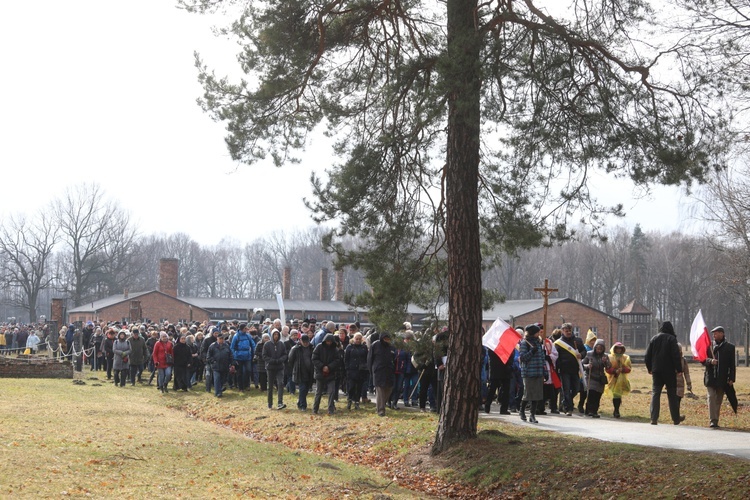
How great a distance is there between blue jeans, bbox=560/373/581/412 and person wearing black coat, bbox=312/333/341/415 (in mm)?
5234

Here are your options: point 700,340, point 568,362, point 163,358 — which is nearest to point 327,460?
point 568,362

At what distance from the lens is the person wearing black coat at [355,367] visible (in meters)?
20.2

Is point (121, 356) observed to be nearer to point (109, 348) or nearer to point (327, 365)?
point (109, 348)

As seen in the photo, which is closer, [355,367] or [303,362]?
[355,367]

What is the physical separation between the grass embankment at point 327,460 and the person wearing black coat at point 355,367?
0.78 metres

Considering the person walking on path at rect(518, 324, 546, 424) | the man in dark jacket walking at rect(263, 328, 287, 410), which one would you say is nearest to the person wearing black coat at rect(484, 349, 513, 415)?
the person walking on path at rect(518, 324, 546, 424)

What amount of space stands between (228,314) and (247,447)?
61286mm

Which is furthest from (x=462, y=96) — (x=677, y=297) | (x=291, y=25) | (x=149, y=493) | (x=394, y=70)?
(x=677, y=297)

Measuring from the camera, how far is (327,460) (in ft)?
48.8

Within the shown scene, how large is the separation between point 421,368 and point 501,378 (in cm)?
181

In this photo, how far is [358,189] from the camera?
15438mm

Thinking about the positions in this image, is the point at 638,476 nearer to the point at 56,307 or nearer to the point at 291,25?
the point at 291,25

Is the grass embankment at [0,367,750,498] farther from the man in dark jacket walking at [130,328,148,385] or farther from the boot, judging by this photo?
the man in dark jacket walking at [130,328,148,385]

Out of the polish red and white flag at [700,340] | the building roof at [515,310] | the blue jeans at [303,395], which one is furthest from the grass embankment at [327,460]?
the building roof at [515,310]
